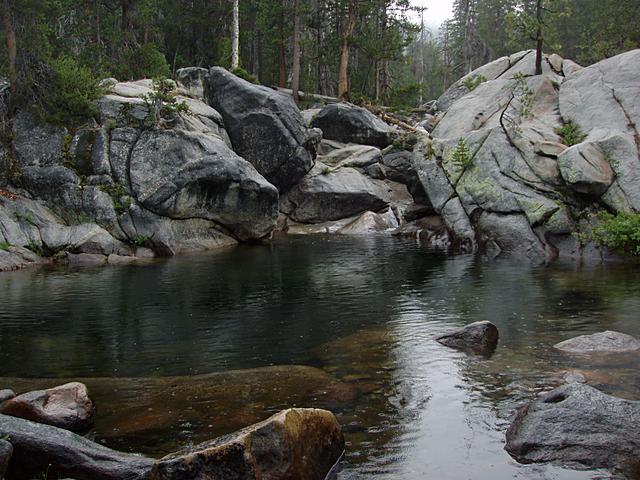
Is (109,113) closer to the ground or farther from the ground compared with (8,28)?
closer to the ground

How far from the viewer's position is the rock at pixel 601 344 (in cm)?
1158

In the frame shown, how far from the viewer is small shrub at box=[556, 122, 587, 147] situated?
28422 mm

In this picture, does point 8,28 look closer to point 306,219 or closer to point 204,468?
point 306,219

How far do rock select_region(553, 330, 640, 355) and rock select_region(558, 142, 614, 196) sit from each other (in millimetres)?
14640

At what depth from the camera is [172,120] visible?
105 feet

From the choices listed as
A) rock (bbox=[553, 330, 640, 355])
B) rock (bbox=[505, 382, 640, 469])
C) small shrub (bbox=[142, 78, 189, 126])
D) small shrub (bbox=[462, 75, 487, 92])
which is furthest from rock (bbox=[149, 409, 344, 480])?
small shrub (bbox=[462, 75, 487, 92])

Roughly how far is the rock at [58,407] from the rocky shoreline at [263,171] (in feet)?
59.6

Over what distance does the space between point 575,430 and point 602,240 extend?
18701mm

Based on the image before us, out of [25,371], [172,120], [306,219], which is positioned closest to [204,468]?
[25,371]

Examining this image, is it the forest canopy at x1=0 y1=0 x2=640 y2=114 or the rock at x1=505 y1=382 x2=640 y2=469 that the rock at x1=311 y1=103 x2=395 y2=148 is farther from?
the rock at x1=505 y1=382 x2=640 y2=469

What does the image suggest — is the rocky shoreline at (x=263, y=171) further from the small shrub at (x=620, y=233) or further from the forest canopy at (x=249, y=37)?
the forest canopy at (x=249, y=37)

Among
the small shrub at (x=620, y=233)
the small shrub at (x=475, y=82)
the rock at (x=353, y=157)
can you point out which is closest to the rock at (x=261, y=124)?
the rock at (x=353, y=157)

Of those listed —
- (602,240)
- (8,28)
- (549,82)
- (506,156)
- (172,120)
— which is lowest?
(602,240)

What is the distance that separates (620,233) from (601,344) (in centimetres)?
1340
